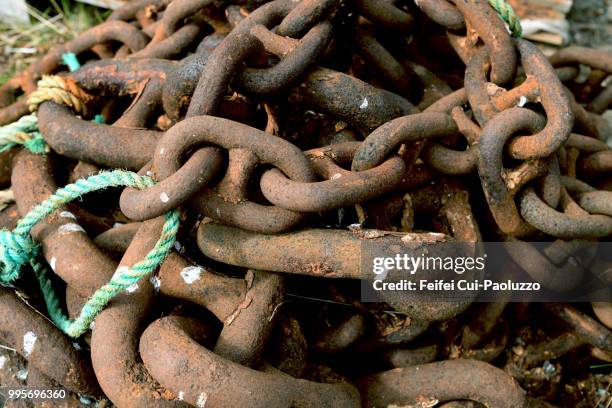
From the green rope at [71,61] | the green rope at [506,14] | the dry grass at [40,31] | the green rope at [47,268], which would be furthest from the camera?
the dry grass at [40,31]

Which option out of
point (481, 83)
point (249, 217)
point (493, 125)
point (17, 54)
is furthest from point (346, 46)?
point (17, 54)

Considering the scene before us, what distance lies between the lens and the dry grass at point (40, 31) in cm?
245

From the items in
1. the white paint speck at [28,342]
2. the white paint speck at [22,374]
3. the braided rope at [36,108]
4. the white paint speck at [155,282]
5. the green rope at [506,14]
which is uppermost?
the green rope at [506,14]

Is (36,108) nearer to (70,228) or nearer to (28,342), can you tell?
(70,228)

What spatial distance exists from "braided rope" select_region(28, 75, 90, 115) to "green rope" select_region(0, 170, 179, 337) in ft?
1.00

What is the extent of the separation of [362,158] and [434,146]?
22 cm

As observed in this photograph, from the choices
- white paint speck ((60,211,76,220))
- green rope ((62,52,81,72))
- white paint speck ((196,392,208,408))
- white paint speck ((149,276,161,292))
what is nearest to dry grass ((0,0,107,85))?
green rope ((62,52,81,72))

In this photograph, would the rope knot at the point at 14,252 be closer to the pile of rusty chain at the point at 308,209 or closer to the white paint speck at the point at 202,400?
the pile of rusty chain at the point at 308,209

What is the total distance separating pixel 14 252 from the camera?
1.28 m

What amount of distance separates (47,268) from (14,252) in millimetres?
114

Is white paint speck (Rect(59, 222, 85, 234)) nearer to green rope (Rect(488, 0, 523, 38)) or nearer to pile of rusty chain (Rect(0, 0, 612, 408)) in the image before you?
pile of rusty chain (Rect(0, 0, 612, 408))

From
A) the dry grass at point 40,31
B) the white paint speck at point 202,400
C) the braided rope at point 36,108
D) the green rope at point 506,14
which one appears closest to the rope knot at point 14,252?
the braided rope at point 36,108

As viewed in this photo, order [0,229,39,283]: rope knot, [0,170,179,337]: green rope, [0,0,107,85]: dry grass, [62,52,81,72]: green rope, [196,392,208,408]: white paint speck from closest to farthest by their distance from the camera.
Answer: [196,392,208,408]: white paint speck
[0,170,179,337]: green rope
[0,229,39,283]: rope knot
[62,52,81,72]: green rope
[0,0,107,85]: dry grass

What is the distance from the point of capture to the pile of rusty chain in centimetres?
110
